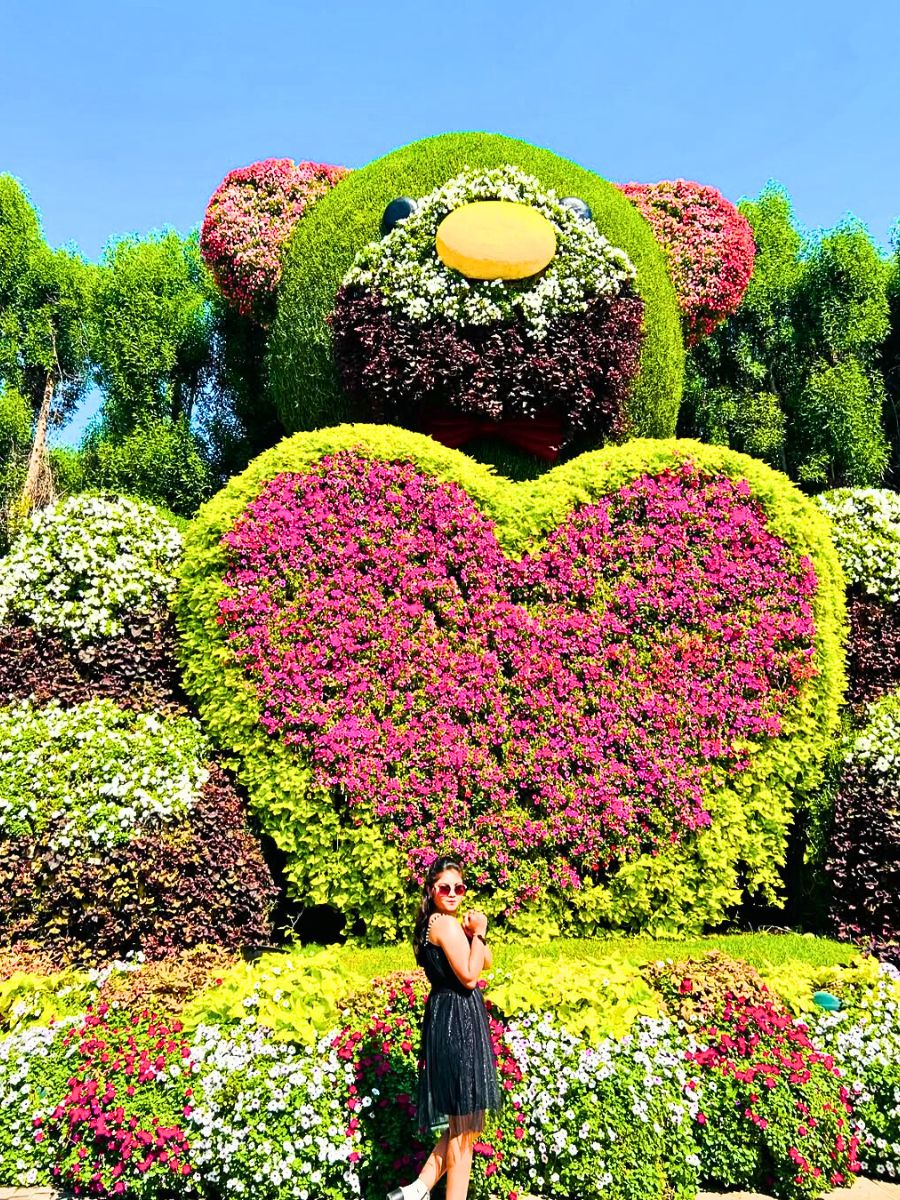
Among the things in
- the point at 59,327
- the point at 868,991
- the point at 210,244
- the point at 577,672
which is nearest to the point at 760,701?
the point at 577,672

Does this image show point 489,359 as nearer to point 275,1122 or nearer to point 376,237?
point 376,237

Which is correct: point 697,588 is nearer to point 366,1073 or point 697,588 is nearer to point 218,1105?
point 366,1073

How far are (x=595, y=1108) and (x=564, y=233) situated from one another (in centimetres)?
475

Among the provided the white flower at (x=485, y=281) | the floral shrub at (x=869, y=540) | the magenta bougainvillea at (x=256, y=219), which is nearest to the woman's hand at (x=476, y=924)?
the white flower at (x=485, y=281)

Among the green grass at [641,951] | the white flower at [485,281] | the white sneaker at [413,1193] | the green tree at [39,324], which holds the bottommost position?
→ the white sneaker at [413,1193]

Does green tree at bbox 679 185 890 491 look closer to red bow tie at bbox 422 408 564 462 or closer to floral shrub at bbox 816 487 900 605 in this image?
floral shrub at bbox 816 487 900 605

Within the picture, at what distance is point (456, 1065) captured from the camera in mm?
2877

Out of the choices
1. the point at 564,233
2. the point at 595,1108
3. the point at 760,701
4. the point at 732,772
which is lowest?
the point at 595,1108

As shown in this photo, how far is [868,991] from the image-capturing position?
160 inches

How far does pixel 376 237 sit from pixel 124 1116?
5.21 metres

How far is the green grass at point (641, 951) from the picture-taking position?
450cm

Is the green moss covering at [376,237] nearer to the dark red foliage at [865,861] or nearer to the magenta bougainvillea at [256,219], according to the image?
the magenta bougainvillea at [256,219]

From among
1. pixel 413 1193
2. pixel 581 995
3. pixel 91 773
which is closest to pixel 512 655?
pixel 581 995

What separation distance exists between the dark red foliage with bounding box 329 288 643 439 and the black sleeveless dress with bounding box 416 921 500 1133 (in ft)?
11.5
